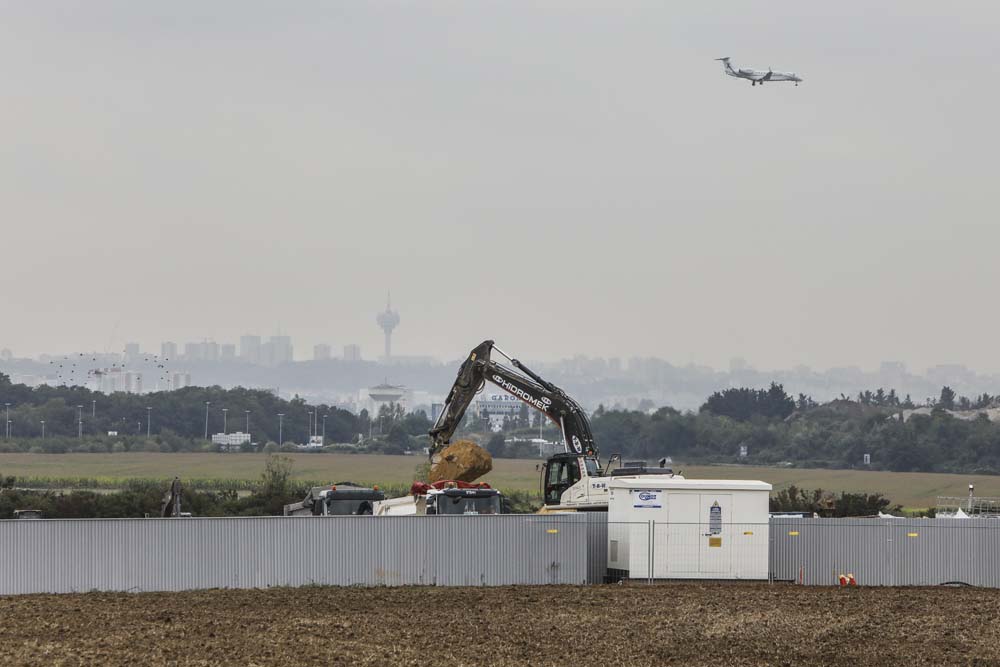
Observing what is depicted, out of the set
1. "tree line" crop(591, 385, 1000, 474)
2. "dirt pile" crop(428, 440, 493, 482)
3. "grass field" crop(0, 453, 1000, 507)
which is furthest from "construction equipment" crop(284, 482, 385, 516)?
"tree line" crop(591, 385, 1000, 474)

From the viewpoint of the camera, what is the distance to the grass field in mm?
108375

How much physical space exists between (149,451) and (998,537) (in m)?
126

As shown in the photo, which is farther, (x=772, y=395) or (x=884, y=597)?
(x=772, y=395)

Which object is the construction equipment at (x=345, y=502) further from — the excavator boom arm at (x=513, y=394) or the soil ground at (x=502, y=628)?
the soil ground at (x=502, y=628)

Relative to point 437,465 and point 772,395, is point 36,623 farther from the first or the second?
point 772,395

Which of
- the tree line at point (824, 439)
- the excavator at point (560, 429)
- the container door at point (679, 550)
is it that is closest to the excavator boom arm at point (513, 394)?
the excavator at point (560, 429)

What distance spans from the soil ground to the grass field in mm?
69522

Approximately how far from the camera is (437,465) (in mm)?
45750

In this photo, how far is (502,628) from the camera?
85.2ft

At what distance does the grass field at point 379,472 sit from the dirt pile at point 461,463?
56896 mm

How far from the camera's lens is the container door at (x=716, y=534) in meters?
34.7

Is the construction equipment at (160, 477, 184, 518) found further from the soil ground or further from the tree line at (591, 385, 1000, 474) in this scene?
the tree line at (591, 385, 1000, 474)

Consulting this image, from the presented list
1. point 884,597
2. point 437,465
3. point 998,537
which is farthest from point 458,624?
point 437,465

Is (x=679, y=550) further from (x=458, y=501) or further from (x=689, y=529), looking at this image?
(x=458, y=501)
